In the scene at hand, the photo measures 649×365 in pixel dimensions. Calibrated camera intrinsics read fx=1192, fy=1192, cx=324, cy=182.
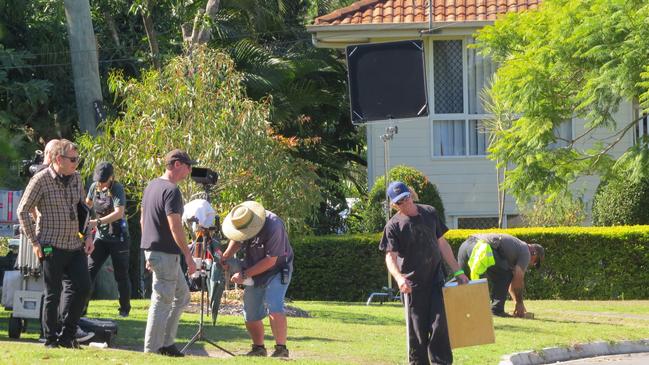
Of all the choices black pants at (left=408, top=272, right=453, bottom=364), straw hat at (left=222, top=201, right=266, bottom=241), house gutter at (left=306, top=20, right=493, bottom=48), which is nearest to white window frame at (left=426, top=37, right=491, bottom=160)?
house gutter at (left=306, top=20, right=493, bottom=48)

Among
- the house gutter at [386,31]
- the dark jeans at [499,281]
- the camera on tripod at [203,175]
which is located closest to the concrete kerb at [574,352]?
the dark jeans at [499,281]

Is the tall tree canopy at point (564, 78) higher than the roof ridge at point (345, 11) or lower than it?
lower

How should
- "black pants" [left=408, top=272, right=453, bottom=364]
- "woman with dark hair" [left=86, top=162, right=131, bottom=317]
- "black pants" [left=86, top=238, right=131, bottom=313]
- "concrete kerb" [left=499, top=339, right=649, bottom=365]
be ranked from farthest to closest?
"black pants" [left=86, top=238, right=131, bottom=313], "woman with dark hair" [left=86, top=162, right=131, bottom=317], "concrete kerb" [left=499, top=339, right=649, bottom=365], "black pants" [left=408, top=272, right=453, bottom=364]

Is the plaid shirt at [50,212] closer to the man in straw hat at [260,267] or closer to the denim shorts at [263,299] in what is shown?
the man in straw hat at [260,267]

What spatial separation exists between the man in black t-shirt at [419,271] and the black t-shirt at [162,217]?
1935 millimetres

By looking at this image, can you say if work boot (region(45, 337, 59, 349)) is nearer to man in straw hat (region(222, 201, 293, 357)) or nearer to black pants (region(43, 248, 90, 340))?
black pants (region(43, 248, 90, 340))

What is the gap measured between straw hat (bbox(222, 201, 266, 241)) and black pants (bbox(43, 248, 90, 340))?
1.38 m

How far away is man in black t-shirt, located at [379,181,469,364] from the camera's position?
423 inches

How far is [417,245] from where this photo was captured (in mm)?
10805

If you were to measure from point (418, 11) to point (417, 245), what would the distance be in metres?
16.7

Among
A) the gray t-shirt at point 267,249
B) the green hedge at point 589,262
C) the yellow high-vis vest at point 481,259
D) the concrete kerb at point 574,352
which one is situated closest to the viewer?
the gray t-shirt at point 267,249

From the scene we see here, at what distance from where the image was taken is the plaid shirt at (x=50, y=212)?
10367 millimetres

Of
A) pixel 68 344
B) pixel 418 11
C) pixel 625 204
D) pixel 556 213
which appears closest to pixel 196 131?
pixel 68 344

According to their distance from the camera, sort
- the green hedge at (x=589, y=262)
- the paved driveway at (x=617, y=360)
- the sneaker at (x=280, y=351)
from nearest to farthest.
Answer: the sneaker at (x=280, y=351) → the paved driveway at (x=617, y=360) → the green hedge at (x=589, y=262)
